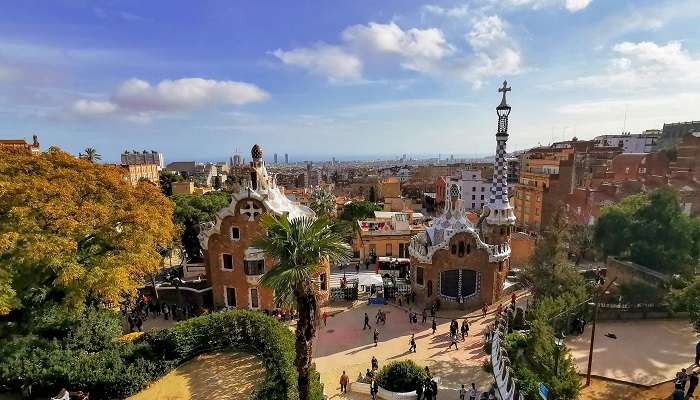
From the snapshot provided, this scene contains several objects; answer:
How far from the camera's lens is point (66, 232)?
1789cm

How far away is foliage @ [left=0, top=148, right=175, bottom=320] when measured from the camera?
17.2 m

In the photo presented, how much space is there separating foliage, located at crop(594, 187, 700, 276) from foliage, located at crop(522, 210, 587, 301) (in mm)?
7498

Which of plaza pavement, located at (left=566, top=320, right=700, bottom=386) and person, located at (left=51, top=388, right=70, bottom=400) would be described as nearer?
person, located at (left=51, top=388, right=70, bottom=400)

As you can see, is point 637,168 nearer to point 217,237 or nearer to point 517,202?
point 517,202

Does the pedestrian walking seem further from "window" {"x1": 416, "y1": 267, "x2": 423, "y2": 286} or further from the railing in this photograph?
"window" {"x1": 416, "y1": 267, "x2": 423, "y2": 286}

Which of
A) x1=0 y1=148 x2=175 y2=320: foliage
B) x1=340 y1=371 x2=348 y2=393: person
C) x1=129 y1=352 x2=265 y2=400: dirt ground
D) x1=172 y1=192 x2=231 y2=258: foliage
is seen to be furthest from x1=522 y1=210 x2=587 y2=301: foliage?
x1=172 y1=192 x2=231 y2=258: foliage

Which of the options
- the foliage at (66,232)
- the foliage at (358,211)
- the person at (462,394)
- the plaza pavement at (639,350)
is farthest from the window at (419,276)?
the foliage at (358,211)

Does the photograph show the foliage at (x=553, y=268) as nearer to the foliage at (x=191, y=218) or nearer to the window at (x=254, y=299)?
the window at (x=254, y=299)

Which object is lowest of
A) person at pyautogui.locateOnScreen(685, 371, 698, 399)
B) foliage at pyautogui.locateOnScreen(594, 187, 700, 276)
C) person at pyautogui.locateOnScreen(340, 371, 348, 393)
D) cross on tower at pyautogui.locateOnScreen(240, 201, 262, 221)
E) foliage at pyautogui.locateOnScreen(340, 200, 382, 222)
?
person at pyautogui.locateOnScreen(340, 371, 348, 393)

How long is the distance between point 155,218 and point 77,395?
29.9 ft

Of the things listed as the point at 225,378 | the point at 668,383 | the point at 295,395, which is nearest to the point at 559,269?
the point at 668,383

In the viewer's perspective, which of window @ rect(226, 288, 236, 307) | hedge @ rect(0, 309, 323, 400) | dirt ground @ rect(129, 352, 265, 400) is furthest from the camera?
window @ rect(226, 288, 236, 307)

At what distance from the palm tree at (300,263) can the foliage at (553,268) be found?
17054 millimetres

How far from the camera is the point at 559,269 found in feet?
81.6
